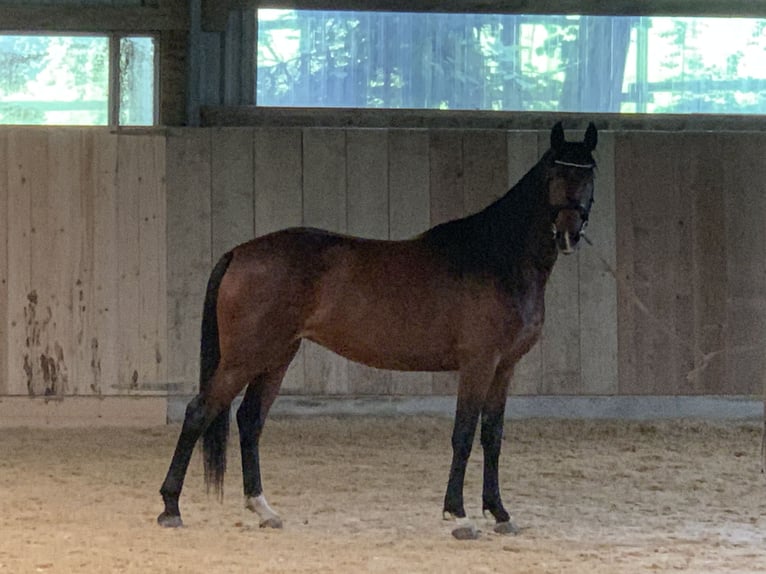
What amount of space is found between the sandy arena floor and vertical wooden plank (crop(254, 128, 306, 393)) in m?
0.41

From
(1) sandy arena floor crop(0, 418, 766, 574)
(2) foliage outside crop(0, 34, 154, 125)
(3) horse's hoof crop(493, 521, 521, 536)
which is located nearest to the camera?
(1) sandy arena floor crop(0, 418, 766, 574)

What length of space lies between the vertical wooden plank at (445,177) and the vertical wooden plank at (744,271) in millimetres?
1813

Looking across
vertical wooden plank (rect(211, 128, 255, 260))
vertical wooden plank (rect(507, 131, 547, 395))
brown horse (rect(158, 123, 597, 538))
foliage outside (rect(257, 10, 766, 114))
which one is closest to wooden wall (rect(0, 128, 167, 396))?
vertical wooden plank (rect(211, 128, 255, 260))

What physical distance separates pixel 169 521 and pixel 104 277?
316 centimetres

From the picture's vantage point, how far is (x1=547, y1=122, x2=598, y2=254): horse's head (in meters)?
4.22

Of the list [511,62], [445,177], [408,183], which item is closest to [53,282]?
[408,183]

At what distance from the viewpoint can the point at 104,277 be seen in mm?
7035

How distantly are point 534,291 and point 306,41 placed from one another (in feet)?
13.0

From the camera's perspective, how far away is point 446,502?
4.25 metres

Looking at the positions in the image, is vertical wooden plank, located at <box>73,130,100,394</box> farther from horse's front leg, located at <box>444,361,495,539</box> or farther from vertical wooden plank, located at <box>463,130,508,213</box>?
horse's front leg, located at <box>444,361,495,539</box>

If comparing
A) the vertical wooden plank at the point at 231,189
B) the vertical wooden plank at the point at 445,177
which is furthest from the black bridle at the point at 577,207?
the vertical wooden plank at the point at 231,189

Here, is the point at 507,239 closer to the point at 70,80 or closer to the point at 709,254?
the point at 709,254

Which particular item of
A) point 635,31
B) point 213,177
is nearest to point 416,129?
point 213,177

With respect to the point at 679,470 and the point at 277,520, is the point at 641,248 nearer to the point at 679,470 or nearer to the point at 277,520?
the point at 679,470
